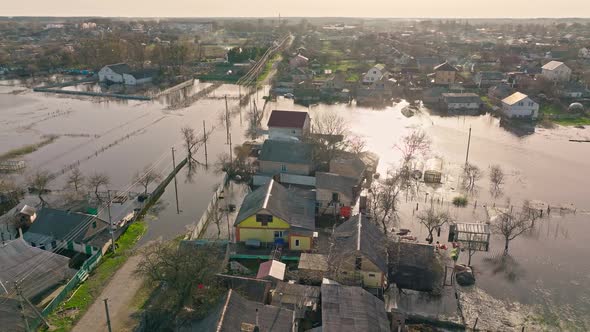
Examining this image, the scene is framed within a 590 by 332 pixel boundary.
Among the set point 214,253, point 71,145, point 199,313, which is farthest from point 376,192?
point 71,145

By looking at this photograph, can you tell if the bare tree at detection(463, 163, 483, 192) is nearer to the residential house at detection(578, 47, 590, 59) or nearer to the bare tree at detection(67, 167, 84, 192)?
the bare tree at detection(67, 167, 84, 192)

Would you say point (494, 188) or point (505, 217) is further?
point (494, 188)

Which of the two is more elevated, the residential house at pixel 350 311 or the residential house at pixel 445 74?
the residential house at pixel 445 74

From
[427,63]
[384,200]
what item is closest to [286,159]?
[384,200]

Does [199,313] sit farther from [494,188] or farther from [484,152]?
[484,152]

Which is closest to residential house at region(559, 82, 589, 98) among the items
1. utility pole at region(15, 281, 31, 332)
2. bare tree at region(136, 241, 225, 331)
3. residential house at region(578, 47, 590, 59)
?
residential house at region(578, 47, 590, 59)

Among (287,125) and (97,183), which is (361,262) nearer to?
(97,183)

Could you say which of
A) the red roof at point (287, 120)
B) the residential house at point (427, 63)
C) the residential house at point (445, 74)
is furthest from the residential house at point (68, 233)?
the residential house at point (427, 63)

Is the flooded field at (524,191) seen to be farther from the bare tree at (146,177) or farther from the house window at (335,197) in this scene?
the bare tree at (146,177)
